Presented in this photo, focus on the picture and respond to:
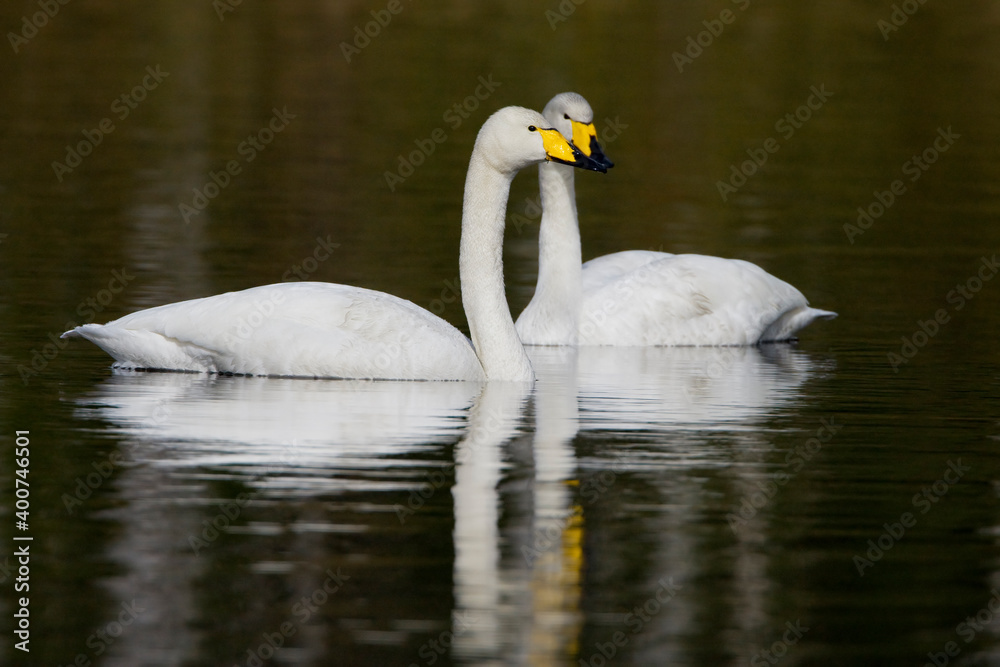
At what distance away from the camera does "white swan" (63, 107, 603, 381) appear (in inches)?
496

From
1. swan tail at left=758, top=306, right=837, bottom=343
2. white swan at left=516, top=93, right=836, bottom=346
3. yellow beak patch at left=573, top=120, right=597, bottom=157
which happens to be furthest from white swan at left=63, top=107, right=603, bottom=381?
swan tail at left=758, top=306, right=837, bottom=343

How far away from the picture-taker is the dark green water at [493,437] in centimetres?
749

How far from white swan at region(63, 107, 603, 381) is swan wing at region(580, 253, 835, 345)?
306 centimetres

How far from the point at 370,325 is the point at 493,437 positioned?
183 centimetres

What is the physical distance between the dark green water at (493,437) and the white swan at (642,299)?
0.42 m

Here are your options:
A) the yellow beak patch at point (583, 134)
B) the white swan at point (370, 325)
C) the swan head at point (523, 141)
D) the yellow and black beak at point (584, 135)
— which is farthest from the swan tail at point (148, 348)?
the yellow beak patch at point (583, 134)

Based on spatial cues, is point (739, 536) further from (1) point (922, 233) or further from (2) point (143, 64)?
(2) point (143, 64)

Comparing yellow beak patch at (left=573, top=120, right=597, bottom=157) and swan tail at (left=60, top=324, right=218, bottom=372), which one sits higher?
yellow beak patch at (left=573, top=120, right=597, bottom=157)

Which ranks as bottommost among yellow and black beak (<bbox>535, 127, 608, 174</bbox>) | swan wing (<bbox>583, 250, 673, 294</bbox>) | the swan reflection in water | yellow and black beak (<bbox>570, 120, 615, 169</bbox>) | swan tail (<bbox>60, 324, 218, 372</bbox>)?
the swan reflection in water

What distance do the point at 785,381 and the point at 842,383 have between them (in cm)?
47

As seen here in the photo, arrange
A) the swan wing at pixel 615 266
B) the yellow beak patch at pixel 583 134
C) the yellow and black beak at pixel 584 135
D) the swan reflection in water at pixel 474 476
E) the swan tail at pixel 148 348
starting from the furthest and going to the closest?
the swan wing at pixel 615 266, the yellow beak patch at pixel 583 134, the yellow and black beak at pixel 584 135, the swan tail at pixel 148 348, the swan reflection in water at pixel 474 476

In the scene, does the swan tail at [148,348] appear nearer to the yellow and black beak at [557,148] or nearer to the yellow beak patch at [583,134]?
the yellow and black beak at [557,148]

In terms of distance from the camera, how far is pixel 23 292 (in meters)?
16.4

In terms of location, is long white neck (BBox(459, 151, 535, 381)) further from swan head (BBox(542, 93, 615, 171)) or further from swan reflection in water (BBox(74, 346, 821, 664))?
swan head (BBox(542, 93, 615, 171))
